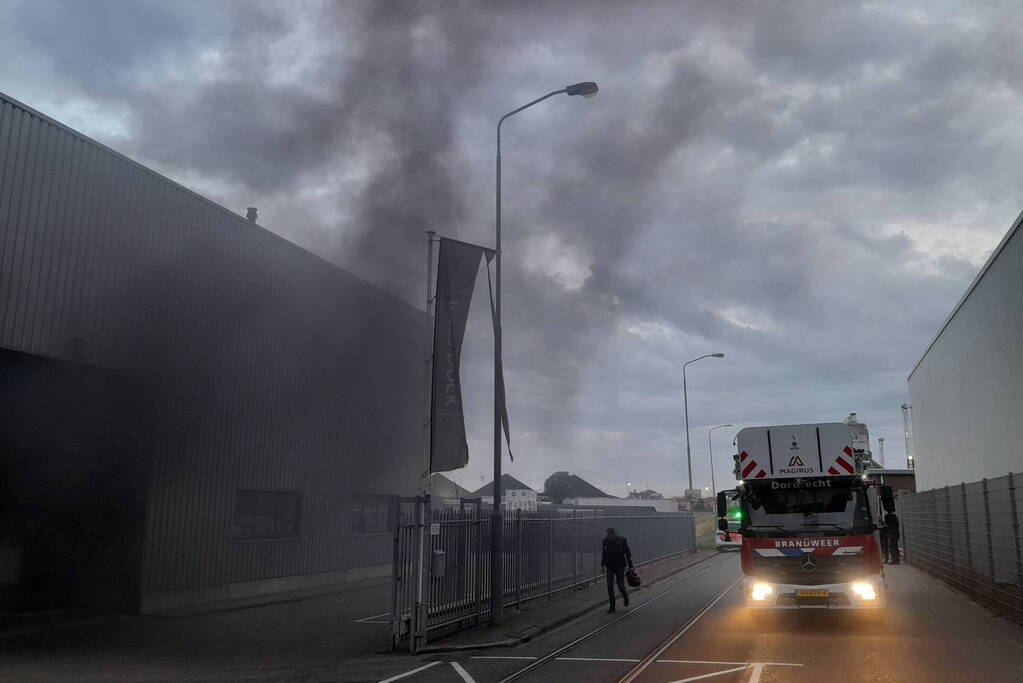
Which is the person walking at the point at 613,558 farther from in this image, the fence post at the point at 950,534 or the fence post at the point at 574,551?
the fence post at the point at 950,534

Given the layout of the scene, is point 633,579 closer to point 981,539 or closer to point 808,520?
point 808,520

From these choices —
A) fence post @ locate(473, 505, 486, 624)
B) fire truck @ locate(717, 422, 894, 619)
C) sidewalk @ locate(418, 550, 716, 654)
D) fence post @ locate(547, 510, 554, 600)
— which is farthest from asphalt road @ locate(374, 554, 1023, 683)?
fence post @ locate(547, 510, 554, 600)

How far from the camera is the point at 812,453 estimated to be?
12461 mm

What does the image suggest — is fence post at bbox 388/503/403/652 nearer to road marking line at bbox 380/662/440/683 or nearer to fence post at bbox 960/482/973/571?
road marking line at bbox 380/662/440/683

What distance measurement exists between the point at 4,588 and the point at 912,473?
48475 mm

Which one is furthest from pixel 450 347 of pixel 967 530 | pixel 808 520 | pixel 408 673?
pixel 967 530

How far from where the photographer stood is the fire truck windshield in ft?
38.9

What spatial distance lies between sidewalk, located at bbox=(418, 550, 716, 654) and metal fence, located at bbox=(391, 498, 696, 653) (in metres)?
0.18

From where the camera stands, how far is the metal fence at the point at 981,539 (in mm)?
13094

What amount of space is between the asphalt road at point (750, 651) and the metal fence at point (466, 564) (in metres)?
1.13

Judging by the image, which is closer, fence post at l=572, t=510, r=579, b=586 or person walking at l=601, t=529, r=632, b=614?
person walking at l=601, t=529, r=632, b=614

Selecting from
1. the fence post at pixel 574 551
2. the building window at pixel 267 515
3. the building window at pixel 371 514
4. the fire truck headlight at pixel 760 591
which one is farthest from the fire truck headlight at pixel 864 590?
the building window at pixel 371 514

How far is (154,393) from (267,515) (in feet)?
16.5

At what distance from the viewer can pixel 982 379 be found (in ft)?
74.6
